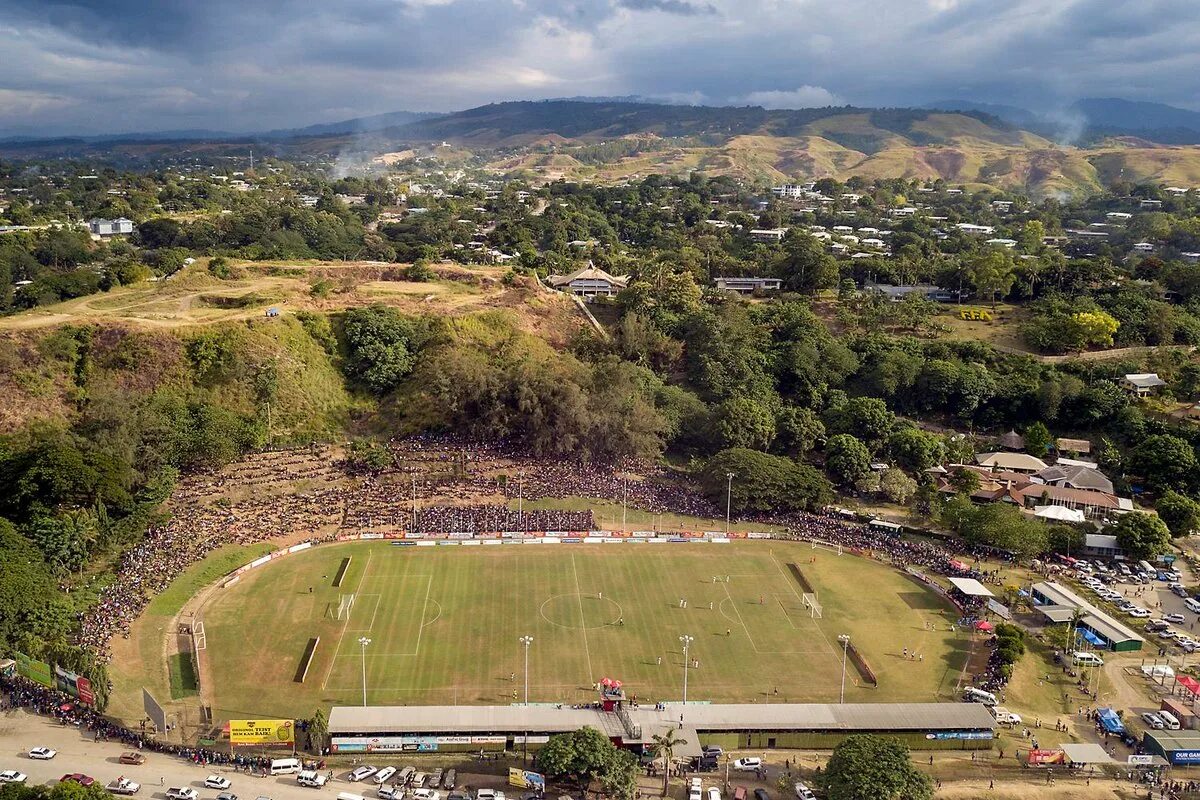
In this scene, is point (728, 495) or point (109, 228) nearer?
point (728, 495)

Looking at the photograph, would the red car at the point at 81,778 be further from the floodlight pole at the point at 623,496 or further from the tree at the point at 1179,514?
the tree at the point at 1179,514

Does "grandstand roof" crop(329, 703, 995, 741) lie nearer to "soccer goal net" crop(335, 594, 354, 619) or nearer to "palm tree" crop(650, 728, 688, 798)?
"palm tree" crop(650, 728, 688, 798)

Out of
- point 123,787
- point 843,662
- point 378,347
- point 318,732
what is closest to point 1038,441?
point 843,662

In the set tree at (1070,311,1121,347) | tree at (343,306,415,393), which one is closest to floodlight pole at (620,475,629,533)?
tree at (343,306,415,393)

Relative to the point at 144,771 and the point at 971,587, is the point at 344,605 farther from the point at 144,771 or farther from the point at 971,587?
the point at 971,587

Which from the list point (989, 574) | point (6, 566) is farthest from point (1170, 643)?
point (6, 566)

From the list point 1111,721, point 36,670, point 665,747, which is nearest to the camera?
point 665,747
